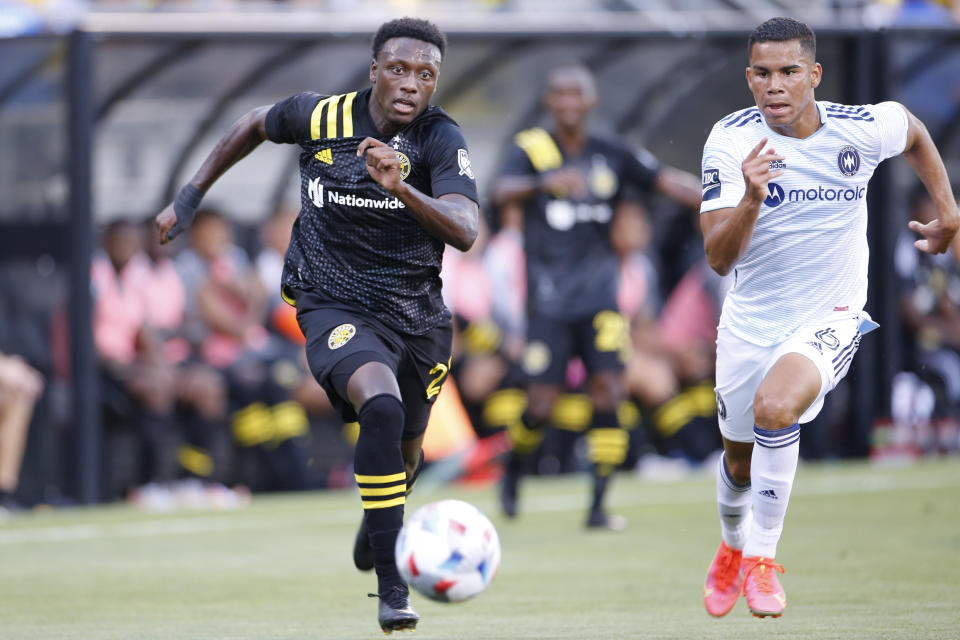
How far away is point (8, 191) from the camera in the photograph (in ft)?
41.4

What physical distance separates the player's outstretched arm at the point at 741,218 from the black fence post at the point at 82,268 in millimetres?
7527

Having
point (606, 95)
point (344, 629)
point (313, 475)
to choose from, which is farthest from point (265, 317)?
point (344, 629)

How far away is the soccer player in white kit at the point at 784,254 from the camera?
5.87 m

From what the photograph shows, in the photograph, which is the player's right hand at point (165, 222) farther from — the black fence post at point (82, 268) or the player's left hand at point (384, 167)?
the black fence post at point (82, 268)

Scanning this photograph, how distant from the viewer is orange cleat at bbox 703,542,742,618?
6.23 meters

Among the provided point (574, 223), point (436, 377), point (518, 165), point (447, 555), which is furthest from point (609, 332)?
point (447, 555)

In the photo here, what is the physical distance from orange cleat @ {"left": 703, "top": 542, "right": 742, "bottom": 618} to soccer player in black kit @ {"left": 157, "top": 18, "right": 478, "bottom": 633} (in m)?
1.30

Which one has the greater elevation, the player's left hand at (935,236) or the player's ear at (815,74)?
the player's ear at (815,74)

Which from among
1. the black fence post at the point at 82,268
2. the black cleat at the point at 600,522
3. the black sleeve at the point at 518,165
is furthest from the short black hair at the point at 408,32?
the black fence post at the point at 82,268

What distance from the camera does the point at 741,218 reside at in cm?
563

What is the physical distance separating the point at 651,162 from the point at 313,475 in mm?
4517

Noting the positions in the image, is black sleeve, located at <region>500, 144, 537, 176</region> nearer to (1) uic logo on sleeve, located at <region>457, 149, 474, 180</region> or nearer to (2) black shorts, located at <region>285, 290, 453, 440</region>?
(2) black shorts, located at <region>285, 290, 453, 440</region>

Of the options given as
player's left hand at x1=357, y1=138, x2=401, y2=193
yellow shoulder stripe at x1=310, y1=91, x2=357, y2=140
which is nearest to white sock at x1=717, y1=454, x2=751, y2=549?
player's left hand at x1=357, y1=138, x2=401, y2=193

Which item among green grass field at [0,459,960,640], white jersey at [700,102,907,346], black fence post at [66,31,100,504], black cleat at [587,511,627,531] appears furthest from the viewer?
black fence post at [66,31,100,504]
